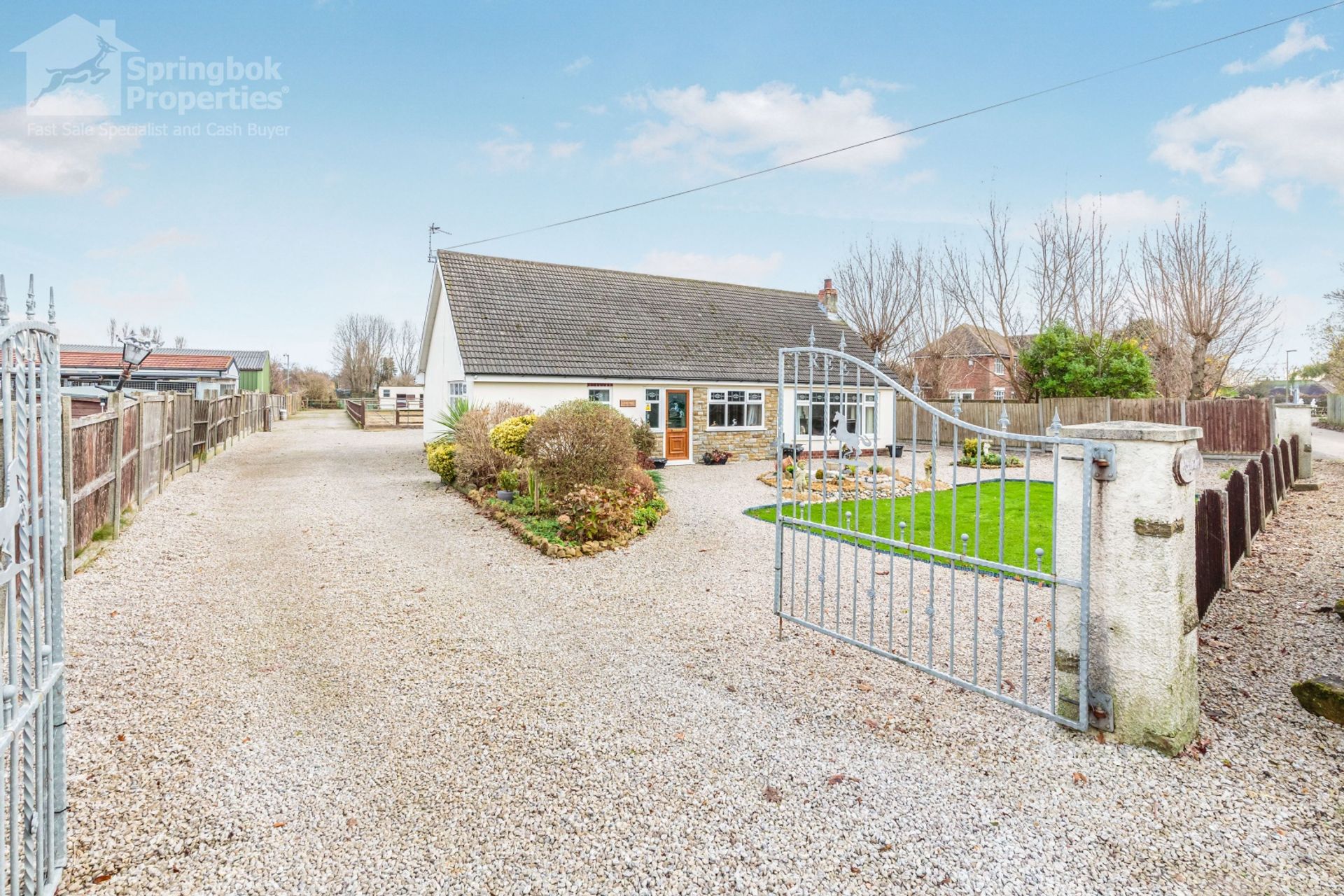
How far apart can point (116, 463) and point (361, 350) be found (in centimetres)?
5401

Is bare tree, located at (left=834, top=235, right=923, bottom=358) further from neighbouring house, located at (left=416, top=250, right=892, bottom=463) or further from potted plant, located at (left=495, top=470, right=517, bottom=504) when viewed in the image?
potted plant, located at (left=495, top=470, right=517, bottom=504)

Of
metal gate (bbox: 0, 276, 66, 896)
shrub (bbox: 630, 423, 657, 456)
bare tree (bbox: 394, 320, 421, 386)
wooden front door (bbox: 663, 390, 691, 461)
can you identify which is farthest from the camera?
bare tree (bbox: 394, 320, 421, 386)

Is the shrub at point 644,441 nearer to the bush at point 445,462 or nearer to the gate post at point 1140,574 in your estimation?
the bush at point 445,462

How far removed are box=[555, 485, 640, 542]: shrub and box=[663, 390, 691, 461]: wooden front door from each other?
32.2 ft

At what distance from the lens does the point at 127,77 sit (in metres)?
8.61

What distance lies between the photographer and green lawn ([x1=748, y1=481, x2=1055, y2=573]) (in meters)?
8.25

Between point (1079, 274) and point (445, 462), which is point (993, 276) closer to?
point (1079, 274)

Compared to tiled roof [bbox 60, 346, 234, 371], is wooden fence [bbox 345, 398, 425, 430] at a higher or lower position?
lower

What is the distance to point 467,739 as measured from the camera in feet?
12.7

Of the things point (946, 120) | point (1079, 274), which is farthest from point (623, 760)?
point (1079, 274)

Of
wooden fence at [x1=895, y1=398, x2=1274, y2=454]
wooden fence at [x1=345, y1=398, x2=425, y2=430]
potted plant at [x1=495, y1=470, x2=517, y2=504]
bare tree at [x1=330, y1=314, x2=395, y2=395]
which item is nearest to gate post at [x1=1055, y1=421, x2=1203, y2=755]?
Answer: potted plant at [x1=495, y1=470, x2=517, y2=504]

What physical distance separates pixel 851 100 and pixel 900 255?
52.6ft

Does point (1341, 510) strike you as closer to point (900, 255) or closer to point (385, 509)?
point (385, 509)

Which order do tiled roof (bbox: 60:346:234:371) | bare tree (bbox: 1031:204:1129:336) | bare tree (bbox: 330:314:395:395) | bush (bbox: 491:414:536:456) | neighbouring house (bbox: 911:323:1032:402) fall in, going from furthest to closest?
bare tree (bbox: 330:314:395:395) < tiled roof (bbox: 60:346:234:371) < neighbouring house (bbox: 911:323:1032:402) < bare tree (bbox: 1031:204:1129:336) < bush (bbox: 491:414:536:456)
